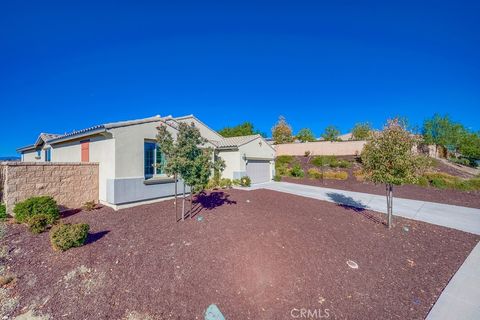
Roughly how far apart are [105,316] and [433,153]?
147 ft

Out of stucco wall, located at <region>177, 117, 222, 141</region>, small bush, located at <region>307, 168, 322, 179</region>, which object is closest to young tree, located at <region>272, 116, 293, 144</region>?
small bush, located at <region>307, 168, 322, 179</region>

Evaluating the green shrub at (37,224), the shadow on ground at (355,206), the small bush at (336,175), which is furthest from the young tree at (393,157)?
the small bush at (336,175)

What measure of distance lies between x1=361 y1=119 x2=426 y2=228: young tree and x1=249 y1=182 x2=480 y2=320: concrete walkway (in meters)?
2.65

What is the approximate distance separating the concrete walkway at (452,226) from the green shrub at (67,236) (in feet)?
25.6

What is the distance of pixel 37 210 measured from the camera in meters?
6.95

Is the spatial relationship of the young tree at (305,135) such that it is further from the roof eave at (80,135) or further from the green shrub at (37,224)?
the green shrub at (37,224)

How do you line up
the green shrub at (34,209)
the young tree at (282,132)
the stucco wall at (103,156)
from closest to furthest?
1. the green shrub at (34,209)
2. the stucco wall at (103,156)
3. the young tree at (282,132)

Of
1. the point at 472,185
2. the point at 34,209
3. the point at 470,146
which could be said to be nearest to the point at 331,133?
the point at 470,146

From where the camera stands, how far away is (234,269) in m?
4.54

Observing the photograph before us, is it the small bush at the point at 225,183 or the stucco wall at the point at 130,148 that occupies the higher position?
the stucco wall at the point at 130,148

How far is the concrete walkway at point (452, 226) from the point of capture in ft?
12.2

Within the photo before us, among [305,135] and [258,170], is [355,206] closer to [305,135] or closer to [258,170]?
[258,170]

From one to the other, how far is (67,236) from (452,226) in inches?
520

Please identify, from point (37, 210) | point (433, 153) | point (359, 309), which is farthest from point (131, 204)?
point (433, 153)
